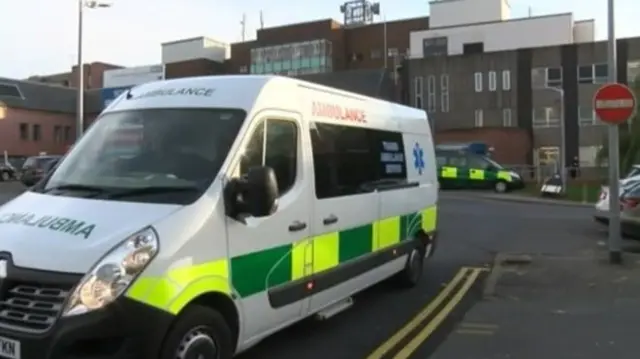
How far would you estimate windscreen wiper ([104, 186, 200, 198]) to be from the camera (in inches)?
185

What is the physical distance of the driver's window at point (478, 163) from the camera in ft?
114

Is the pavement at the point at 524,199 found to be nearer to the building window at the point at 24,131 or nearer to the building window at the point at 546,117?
the building window at the point at 546,117

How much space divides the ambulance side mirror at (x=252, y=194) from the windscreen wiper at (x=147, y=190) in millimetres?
246

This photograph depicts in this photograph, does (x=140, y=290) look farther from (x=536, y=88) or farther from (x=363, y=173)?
(x=536, y=88)

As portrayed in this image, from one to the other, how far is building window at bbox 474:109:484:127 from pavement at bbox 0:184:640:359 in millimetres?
43171

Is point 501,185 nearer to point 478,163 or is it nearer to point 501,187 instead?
point 501,187

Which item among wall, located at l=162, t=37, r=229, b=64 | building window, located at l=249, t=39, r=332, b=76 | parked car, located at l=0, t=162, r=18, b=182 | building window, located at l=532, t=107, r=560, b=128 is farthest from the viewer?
wall, located at l=162, t=37, r=229, b=64

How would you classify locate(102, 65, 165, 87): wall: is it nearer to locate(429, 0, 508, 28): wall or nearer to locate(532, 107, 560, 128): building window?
locate(532, 107, 560, 128): building window

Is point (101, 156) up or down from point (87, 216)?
up

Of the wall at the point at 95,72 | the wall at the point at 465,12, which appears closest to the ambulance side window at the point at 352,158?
the wall at the point at 465,12

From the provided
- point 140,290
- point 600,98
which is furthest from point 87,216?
point 600,98

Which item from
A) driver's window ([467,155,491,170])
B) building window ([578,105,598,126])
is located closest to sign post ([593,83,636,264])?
driver's window ([467,155,491,170])

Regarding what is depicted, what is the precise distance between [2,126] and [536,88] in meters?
47.5

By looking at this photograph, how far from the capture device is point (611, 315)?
7629 millimetres
